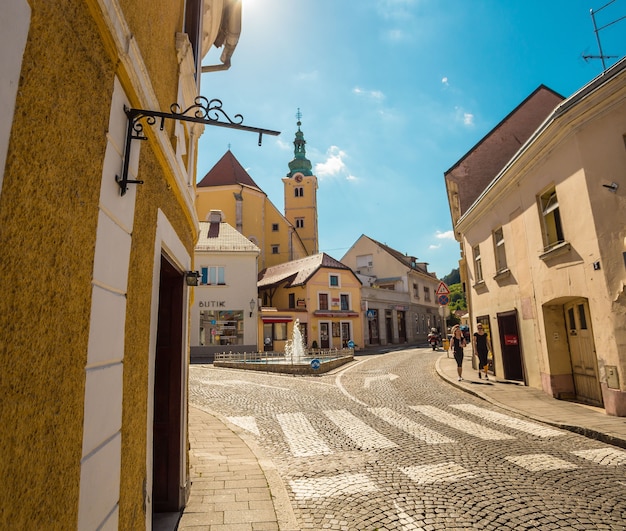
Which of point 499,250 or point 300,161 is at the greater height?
point 300,161

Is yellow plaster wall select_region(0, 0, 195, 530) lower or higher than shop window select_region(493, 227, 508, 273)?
lower

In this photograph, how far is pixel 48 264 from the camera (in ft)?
4.99

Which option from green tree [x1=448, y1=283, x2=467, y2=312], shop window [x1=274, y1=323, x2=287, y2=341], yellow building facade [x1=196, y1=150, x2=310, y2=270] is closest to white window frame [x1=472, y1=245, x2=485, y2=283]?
shop window [x1=274, y1=323, x2=287, y2=341]

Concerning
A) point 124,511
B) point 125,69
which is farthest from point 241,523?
point 125,69

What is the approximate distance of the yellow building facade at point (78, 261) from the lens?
1300mm

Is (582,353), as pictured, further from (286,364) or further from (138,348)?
(286,364)

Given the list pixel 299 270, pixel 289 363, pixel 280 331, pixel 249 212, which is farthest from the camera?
pixel 249 212

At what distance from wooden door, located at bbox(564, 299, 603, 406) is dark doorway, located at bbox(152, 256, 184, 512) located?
29.1 ft

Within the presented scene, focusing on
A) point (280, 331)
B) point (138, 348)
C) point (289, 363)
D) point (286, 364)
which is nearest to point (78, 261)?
point (138, 348)

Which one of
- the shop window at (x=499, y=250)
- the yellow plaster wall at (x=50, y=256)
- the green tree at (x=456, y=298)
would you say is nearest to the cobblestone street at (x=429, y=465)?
the yellow plaster wall at (x=50, y=256)

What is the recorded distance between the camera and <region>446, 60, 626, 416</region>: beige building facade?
7.72m

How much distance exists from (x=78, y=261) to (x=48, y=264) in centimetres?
26

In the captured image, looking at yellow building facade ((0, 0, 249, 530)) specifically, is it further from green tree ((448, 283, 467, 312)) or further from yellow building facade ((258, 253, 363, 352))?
green tree ((448, 283, 467, 312))

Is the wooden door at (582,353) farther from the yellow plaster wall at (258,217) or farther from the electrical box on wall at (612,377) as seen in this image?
the yellow plaster wall at (258,217)
